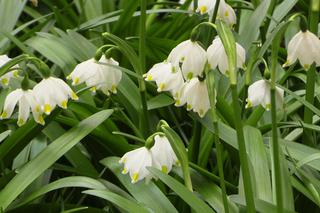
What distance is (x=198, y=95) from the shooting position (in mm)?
1595

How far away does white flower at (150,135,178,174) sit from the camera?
5.44 ft

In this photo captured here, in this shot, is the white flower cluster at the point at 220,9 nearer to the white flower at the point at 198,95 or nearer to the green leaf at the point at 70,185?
the white flower at the point at 198,95

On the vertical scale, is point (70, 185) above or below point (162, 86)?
below

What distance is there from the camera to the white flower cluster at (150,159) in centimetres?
165

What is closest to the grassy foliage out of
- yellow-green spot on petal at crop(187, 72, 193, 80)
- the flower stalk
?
the flower stalk

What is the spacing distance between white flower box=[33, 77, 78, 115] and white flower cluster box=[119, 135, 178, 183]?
239 mm

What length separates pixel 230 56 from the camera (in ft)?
4.25

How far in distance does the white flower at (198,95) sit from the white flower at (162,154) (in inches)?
4.8

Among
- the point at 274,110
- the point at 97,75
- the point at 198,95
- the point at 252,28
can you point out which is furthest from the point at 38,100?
the point at 252,28

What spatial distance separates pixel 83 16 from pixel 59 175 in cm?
109

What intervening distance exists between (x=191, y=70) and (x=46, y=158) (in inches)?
22.5

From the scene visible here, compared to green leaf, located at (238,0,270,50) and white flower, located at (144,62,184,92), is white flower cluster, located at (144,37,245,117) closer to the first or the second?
white flower, located at (144,62,184,92)

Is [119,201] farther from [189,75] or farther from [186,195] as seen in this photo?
[189,75]

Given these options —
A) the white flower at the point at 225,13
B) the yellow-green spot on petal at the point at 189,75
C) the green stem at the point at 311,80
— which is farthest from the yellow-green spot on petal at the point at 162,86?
the green stem at the point at 311,80
